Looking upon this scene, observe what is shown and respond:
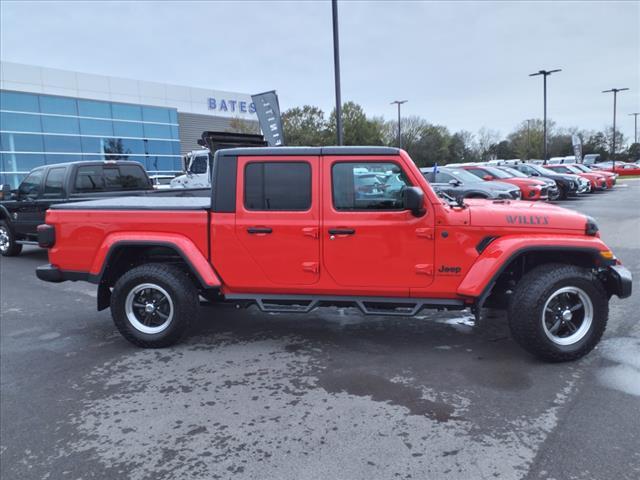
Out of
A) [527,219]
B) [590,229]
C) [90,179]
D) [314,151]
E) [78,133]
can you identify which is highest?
[78,133]

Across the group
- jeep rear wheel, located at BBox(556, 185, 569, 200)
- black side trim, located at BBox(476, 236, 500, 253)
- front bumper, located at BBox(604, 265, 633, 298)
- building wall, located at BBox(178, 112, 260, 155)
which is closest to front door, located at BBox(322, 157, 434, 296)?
black side trim, located at BBox(476, 236, 500, 253)

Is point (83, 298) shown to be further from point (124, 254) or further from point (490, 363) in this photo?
point (490, 363)

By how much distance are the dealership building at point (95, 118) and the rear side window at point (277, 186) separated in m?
30.4

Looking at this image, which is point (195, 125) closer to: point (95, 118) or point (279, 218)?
point (95, 118)

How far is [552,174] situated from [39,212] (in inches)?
822

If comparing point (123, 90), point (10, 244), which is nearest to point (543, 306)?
point (10, 244)

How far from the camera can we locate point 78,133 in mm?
32688

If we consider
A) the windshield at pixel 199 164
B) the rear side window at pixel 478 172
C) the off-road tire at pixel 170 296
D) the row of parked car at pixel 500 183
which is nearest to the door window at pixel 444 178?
the row of parked car at pixel 500 183

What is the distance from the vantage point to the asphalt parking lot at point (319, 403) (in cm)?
294

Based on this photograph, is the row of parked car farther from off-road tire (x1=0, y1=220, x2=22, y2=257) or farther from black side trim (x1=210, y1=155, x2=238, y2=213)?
off-road tire (x1=0, y1=220, x2=22, y2=257)

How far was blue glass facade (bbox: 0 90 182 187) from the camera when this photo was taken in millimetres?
29391

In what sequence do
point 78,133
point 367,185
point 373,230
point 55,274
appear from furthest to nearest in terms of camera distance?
1. point 78,133
2. point 55,274
3. point 367,185
4. point 373,230

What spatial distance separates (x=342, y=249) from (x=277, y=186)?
865mm

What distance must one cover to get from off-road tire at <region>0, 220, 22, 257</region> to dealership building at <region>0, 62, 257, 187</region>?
21639mm
